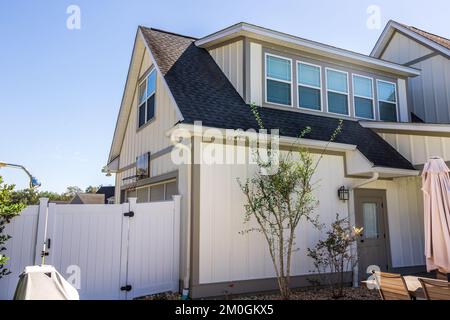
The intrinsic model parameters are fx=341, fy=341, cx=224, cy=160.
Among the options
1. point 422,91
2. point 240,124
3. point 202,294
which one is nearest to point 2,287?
point 202,294

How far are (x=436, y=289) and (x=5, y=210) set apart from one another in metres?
6.61

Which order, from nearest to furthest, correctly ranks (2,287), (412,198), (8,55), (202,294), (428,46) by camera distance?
(2,287)
(202,294)
(8,55)
(412,198)
(428,46)

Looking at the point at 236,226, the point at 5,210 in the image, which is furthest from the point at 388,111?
the point at 5,210

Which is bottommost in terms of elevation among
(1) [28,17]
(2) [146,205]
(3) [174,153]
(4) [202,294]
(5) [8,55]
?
(4) [202,294]

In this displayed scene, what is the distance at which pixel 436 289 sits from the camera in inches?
182

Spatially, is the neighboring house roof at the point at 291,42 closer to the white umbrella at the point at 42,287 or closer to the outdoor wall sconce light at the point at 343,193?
the outdoor wall sconce light at the point at 343,193

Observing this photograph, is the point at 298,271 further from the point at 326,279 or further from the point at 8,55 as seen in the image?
the point at 8,55

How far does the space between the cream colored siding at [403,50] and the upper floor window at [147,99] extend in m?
10.4

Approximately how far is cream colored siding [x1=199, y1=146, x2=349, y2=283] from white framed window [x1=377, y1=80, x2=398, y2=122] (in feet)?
19.6

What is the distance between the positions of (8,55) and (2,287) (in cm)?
650

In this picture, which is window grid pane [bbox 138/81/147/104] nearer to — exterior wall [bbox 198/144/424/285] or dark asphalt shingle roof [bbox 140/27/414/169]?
dark asphalt shingle roof [bbox 140/27/414/169]

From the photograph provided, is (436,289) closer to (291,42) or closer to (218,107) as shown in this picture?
(218,107)

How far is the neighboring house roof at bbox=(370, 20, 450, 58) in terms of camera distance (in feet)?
41.7

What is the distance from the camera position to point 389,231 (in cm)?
969
